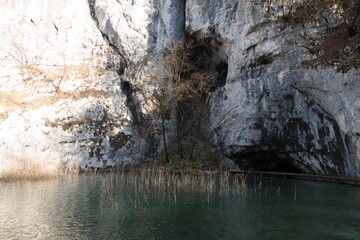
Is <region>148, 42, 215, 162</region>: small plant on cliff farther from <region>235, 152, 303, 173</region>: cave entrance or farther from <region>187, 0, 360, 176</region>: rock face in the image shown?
<region>235, 152, 303, 173</region>: cave entrance

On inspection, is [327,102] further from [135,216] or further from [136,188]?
[135,216]

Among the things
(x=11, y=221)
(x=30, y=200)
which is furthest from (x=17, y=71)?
(x=11, y=221)

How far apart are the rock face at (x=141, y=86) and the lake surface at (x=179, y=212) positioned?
453 centimetres

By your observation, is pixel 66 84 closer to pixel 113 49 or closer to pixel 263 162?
pixel 113 49

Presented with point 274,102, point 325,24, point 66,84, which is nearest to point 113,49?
point 66,84

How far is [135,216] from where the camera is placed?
11289mm

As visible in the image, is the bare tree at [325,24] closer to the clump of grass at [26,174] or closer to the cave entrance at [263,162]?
the cave entrance at [263,162]

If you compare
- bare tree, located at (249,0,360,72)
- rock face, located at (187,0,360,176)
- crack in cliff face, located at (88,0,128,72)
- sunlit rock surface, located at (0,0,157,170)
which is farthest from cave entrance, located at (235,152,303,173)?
crack in cliff face, located at (88,0,128,72)

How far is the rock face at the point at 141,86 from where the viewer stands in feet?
66.2

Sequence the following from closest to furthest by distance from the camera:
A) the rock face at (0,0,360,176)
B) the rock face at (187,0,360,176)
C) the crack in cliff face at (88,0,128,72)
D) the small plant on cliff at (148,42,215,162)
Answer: the rock face at (187,0,360,176)
the rock face at (0,0,360,176)
the small plant on cliff at (148,42,215,162)
the crack in cliff face at (88,0,128,72)

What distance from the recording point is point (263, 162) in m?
26.8

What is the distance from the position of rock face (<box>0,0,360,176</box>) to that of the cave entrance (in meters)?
0.10

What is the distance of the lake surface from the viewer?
9359 millimetres

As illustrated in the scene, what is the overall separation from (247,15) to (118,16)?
14.0 metres
